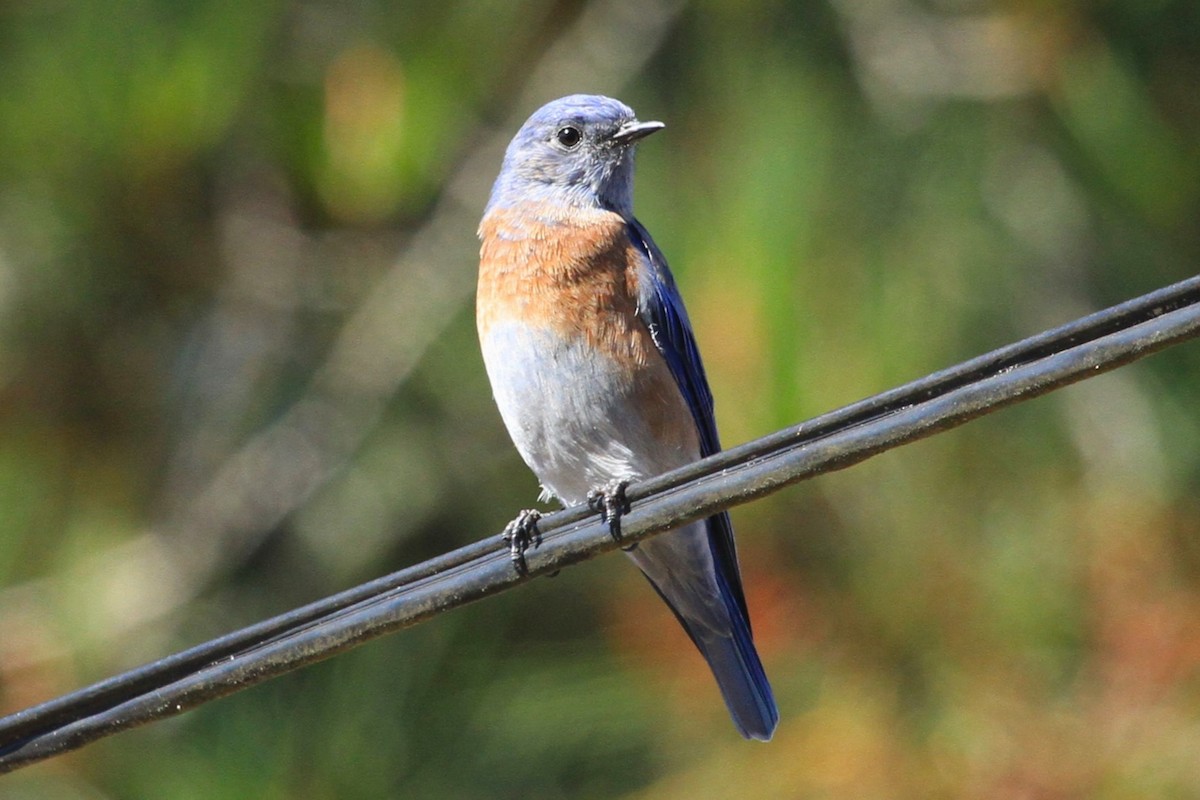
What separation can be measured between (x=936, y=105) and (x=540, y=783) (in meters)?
2.42

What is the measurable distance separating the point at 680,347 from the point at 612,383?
0.29m

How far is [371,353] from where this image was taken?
5855 mm

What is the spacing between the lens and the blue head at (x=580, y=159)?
4.84 metres

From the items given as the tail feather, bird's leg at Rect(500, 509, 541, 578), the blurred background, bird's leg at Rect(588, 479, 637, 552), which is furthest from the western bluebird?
bird's leg at Rect(588, 479, 637, 552)

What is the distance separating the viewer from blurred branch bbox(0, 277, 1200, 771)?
2.59 m

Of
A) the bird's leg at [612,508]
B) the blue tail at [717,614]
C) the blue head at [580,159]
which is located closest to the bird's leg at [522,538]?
the bird's leg at [612,508]

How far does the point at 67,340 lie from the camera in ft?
18.9

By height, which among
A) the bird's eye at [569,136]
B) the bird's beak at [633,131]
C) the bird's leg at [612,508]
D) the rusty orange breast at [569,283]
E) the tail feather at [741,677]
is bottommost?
the tail feather at [741,677]

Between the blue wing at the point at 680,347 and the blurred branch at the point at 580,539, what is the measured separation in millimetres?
1270

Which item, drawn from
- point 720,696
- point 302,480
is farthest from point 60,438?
point 720,696

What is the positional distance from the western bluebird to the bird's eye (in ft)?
1.19

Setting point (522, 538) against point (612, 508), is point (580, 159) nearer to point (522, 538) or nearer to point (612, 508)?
point (522, 538)

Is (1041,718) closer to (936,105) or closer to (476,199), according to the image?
(936,105)

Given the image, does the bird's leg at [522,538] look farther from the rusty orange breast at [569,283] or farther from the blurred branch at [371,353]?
the blurred branch at [371,353]
